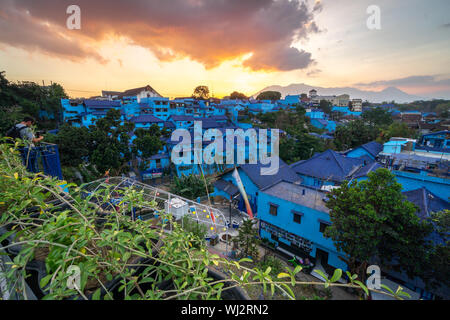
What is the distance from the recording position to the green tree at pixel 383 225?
4.94 meters

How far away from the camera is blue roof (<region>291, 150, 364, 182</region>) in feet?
43.4

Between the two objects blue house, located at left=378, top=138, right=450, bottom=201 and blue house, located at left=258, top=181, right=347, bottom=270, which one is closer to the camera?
blue house, located at left=258, top=181, right=347, bottom=270

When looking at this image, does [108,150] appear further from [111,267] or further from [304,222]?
[111,267]

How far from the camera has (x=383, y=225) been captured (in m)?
5.18

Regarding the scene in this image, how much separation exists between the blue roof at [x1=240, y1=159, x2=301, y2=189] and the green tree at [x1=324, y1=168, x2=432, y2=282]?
5.92m

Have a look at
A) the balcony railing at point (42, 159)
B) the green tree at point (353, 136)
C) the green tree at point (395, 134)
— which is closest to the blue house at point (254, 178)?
the balcony railing at point (42, 159)

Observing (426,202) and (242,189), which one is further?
(242,189)

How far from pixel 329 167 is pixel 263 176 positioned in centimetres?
554

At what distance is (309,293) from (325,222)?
2558 mm

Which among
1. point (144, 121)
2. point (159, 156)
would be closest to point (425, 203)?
point (159, 156)

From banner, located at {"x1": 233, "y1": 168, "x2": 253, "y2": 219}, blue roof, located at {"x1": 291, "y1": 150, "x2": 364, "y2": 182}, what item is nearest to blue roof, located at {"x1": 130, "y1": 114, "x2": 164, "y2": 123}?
banner, located at {"x1": 233, "y1": 168, "x2": 253, "y2": 219}

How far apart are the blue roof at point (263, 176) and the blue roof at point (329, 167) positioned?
5.42 feet

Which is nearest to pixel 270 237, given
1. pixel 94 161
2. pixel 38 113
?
pixel 94 161

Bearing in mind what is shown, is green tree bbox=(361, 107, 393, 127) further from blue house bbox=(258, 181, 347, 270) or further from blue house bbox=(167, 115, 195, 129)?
blue house bbox=(258, 181, 347, 270)
